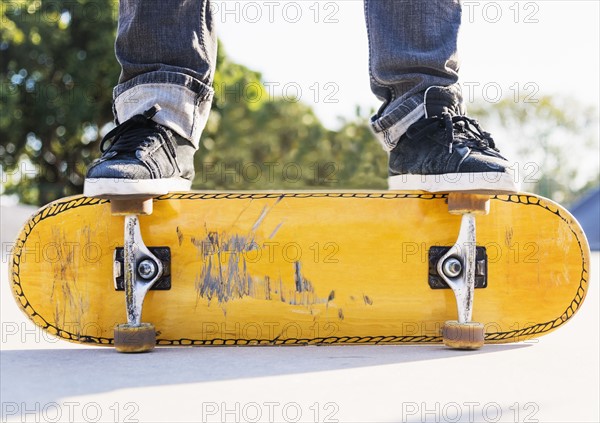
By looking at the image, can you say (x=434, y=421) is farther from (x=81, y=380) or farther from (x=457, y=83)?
(x=457, y=83)

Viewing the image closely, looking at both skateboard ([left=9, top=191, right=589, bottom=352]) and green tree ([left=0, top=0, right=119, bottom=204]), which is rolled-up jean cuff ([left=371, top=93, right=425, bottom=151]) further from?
green tree ([left=0, top=0, right=119, bottom=204])

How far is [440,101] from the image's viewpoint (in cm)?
176

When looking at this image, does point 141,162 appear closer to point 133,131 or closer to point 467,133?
point 133,131

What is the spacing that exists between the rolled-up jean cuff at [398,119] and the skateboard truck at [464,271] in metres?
0.26

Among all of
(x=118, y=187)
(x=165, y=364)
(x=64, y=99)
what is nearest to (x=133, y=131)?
(x=118, y=187)

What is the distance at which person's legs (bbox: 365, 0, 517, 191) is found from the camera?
1700 mm

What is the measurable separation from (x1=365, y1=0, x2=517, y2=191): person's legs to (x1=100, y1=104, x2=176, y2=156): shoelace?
58 centimetres

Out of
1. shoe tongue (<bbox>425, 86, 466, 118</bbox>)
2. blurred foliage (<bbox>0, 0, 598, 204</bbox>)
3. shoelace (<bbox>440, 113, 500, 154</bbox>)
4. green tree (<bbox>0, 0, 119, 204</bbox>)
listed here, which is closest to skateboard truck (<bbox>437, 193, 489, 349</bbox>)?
shoelace (<bbox>440, 113, 500, 154</bbox>)

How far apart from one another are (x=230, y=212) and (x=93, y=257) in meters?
0.35

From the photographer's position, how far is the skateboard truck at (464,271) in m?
1.59

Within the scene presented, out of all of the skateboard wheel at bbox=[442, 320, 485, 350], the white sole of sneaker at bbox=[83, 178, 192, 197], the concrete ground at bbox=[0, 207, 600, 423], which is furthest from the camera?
the skateboard wheel at bbox=[442, 320, 485, 350]

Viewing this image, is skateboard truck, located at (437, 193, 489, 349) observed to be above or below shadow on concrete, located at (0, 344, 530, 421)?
above

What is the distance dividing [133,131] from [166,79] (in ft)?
0.58

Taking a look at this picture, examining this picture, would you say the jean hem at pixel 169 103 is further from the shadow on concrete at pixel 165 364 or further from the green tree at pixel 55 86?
the green tree at pixel 55 86
